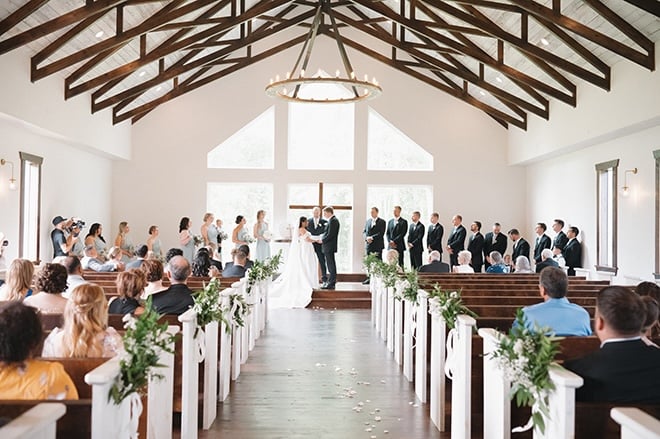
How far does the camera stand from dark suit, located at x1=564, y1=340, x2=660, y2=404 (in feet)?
8.09

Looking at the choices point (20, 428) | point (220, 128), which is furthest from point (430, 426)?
point (220, 128)

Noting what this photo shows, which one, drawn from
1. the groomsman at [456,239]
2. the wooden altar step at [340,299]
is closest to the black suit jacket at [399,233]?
the groomsman at [456,239]

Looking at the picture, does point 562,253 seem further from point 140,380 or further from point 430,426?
point 140,380

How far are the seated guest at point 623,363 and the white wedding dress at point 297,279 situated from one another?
8388 millimetres

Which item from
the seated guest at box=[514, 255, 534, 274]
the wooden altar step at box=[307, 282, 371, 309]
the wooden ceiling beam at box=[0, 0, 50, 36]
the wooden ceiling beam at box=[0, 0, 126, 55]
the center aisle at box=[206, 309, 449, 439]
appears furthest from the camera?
the wooden altar step at box=[307, 282, 371, 309]

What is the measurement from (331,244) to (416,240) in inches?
80.2

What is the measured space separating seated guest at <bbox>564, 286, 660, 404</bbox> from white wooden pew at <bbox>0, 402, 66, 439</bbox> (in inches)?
76.1

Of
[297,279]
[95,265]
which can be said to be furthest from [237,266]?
[297,279]

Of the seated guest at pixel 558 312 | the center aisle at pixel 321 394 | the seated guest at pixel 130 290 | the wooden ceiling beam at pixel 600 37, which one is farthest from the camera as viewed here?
the wooden ceiling beam at pixel 600 37

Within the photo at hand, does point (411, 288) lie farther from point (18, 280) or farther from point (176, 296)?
point (18, 280)

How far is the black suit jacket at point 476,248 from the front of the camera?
12914mm

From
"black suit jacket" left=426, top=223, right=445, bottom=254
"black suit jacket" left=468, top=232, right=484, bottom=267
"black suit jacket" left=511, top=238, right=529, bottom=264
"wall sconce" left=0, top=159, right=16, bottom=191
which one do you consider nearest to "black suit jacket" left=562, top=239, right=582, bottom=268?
"black suit jacket" left=511, top=238, right=529, bottom=264

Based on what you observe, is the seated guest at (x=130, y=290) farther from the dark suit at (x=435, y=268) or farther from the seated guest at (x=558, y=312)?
the dark suit at (x=435, y=268)

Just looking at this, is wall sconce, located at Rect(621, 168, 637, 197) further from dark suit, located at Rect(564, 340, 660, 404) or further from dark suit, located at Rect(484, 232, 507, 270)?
dark suit, located at Rect(564, 340, 660, 404)
